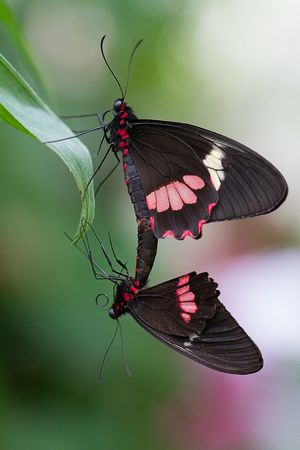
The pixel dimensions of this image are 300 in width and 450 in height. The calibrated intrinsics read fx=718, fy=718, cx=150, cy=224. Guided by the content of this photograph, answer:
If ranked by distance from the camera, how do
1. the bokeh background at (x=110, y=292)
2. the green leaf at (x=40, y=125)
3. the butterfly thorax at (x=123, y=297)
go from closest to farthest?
1. the green leaf at (x=40, y=125)
2. the butterfly thorax at (x=123, y=297)
3. the bokeh background at (x=110, y=292)

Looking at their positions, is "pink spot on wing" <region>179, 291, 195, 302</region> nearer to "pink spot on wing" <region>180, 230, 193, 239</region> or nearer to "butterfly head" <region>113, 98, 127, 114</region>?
"pink spot on wing" <region>180, 230, 193, 239</region>

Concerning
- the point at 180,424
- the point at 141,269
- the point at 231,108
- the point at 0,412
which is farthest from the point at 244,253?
the point at 141,269

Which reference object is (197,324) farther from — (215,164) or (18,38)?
(18,38)

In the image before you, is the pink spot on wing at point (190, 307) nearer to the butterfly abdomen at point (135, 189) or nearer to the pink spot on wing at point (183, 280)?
the pink spot on wing at point (183, 280)

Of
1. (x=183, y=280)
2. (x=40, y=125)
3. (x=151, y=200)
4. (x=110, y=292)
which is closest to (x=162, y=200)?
(x=151, y=200)

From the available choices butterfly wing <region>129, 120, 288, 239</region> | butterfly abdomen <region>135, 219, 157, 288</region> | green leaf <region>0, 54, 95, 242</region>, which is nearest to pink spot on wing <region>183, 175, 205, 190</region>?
butterfly wing <region>129, 120, 288, 239</region>

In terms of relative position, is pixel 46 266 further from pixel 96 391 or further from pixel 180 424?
pixel 180 424

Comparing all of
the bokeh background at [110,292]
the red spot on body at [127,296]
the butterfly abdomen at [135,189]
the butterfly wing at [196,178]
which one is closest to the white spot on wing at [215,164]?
the butterfly wing at [196,178]
